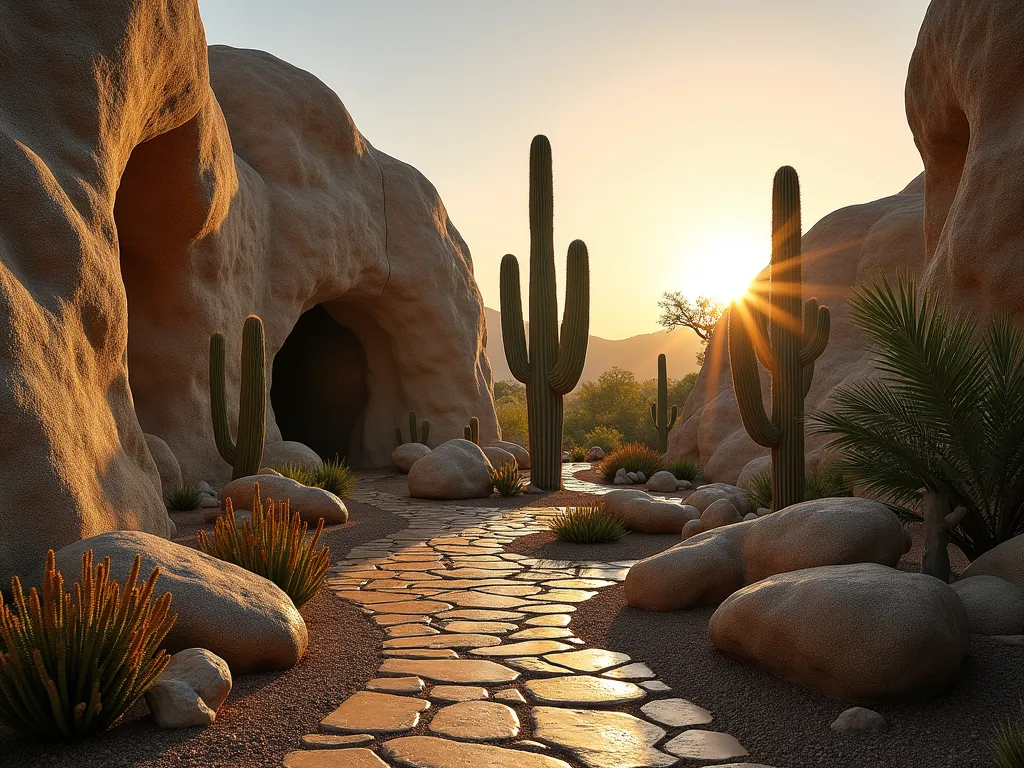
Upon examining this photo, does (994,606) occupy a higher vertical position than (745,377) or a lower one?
lower

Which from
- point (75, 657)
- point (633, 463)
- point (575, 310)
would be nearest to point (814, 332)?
point (575, 310)

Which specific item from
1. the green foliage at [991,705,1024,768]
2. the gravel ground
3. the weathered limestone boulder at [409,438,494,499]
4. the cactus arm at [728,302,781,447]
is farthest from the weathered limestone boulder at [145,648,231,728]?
the weathered limestone boulder at [409,438,494,499]

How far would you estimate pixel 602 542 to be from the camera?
8594 millimetres

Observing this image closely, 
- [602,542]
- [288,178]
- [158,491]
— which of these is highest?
[288,178]

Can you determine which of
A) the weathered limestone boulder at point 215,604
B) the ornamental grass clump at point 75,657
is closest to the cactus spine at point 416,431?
the weathered limestone boulder at point 215,604

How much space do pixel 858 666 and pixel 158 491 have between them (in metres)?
5.99

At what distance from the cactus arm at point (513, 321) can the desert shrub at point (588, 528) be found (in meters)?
4.99

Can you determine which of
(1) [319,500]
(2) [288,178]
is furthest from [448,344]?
(1) [319,500]

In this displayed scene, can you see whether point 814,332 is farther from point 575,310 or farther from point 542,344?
point 542,344

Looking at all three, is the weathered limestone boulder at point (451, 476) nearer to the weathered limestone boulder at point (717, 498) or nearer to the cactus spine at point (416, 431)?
the weathered limestone boulder at point (717, 498)

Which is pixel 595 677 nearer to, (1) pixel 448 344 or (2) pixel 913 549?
(2) pixel 913 549

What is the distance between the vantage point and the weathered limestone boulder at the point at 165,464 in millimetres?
11328

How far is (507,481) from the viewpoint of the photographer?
13.1 m

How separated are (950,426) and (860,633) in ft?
8.56
